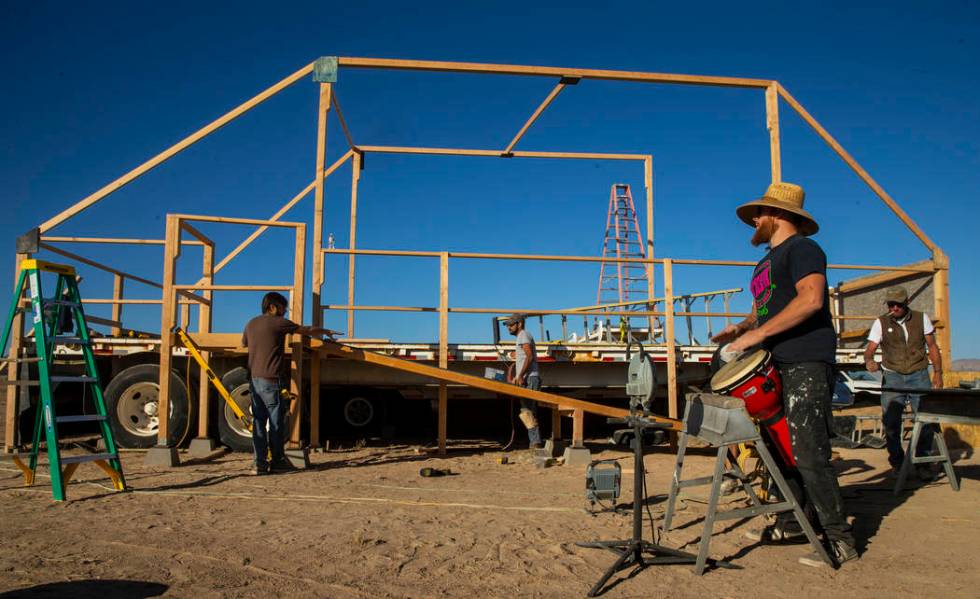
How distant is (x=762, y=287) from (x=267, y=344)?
459cm

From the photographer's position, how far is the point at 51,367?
567cm

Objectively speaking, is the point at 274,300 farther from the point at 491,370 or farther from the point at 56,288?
the point at 491,370

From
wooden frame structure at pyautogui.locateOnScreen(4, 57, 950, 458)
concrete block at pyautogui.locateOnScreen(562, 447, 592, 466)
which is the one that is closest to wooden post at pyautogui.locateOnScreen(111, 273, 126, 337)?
wooden frame structure at pyautogui.locateOnScreen(4, 57, 950, 458)

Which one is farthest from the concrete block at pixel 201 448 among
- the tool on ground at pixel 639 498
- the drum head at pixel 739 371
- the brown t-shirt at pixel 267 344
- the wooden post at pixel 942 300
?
the wooden post at pixel 942 300

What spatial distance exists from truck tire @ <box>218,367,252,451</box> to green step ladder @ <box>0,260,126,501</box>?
2.33 m

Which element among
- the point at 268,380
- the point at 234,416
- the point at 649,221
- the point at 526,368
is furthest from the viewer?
the point at 649,221

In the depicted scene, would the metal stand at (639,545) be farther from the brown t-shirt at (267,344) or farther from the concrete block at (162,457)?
the concrete block at (162,457)

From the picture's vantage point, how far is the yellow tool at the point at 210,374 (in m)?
7.30

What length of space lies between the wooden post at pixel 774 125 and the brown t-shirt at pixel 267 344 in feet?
19.8

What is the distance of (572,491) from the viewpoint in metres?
5.97

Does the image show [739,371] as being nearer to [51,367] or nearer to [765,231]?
[765,231]

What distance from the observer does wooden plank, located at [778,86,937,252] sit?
8.95 m

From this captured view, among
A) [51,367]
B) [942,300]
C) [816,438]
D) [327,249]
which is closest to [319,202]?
[327,249]

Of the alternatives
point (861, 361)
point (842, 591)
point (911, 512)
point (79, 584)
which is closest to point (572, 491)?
point (911, 512)
